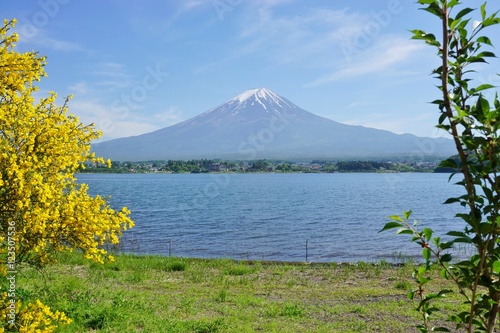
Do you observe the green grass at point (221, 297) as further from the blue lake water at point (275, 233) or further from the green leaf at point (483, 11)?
the blue lake water at point (275, 233)

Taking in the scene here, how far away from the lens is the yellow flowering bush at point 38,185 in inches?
198

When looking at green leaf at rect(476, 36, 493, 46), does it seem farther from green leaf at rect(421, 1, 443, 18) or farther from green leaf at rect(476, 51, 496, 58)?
green leaf at rect(421, 1, 443, 18)

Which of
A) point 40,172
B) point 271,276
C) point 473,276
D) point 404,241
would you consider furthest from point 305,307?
point 404,241

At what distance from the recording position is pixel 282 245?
3331cm

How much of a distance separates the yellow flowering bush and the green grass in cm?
191

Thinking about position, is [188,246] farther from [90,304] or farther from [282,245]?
[90,304]

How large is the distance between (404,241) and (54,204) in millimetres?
33155

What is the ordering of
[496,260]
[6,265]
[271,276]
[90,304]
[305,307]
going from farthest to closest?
[271,276]
[305,307]
[90,304]
[6,265]
[496,260]

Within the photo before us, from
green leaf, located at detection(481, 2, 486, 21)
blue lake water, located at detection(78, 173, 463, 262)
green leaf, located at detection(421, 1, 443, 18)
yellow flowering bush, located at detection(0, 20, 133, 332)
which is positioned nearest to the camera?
green leaf, located at detection(481, 2, 486, 21)

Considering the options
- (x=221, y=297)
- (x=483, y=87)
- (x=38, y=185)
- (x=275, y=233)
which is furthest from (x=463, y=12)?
(x=275, y=233)

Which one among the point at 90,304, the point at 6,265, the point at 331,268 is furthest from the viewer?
the point at 331,268

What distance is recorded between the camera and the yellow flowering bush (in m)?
5.02

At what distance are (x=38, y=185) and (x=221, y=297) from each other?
25.4ft

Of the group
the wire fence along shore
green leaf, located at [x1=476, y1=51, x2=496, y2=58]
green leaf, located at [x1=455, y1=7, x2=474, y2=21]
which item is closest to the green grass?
green leaf, located at [x1=476, y1=51, x2=496, y2=58]
